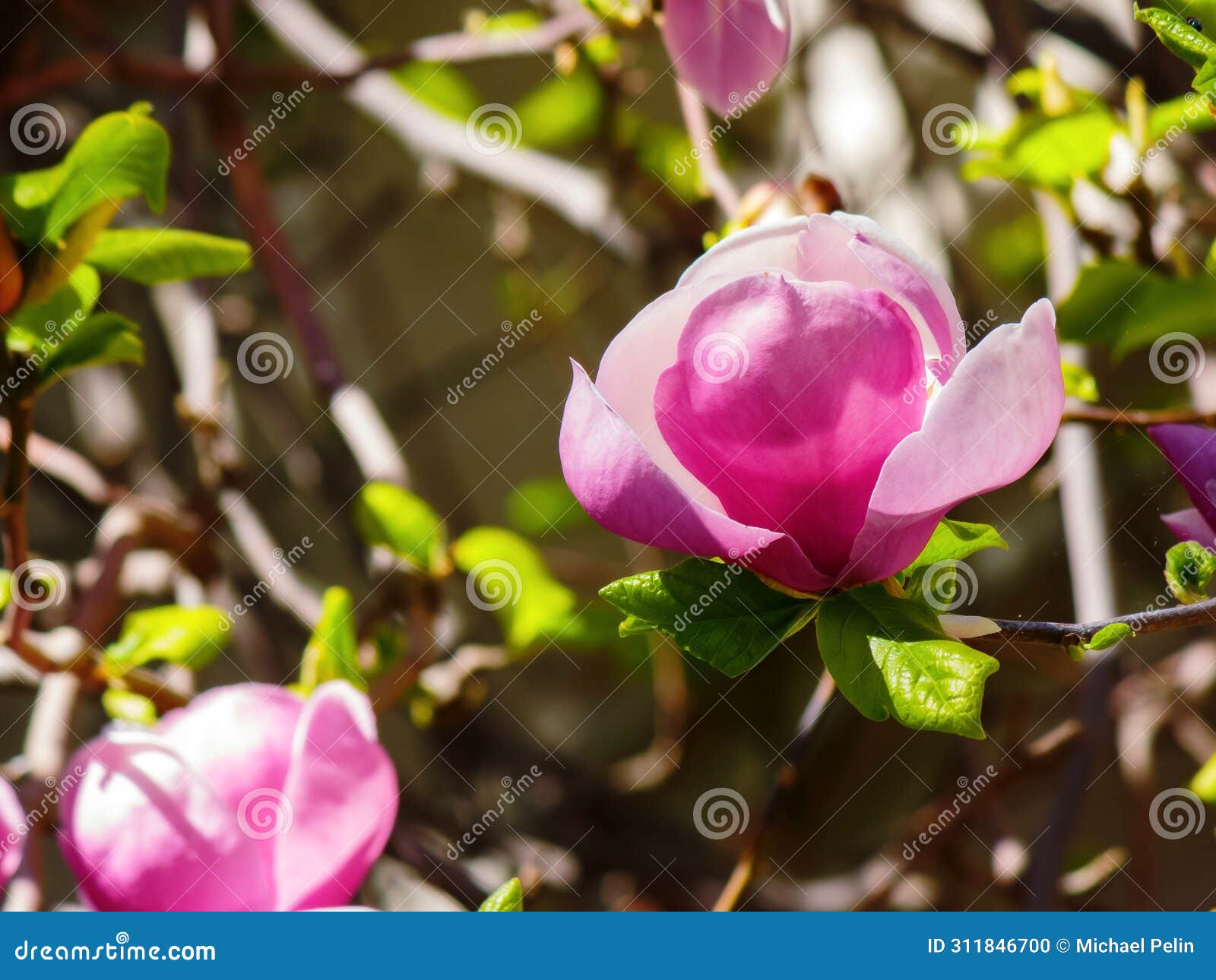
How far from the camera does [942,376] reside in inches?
13.1

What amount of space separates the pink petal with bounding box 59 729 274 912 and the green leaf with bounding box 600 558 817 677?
205 mm

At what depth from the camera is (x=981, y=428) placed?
12.0 inches

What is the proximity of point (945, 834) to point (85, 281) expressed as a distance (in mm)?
556

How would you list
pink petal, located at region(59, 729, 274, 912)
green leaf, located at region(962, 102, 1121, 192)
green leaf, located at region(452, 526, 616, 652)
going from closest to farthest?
pink petal, located at region(59, 729, 274, 912) < green leaf, located at region(962, 102, 1121, 192) < green leaf, located at region(452, 526, 616, 652)

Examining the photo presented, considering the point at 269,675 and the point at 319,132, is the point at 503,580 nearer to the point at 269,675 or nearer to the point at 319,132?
the point at 269,675

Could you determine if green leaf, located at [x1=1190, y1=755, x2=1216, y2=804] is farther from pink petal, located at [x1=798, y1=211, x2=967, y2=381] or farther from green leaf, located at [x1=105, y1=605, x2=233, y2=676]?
green leaf, located at [x1=105, y1=605, x2=233, y2=676]

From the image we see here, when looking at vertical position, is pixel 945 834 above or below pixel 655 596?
below

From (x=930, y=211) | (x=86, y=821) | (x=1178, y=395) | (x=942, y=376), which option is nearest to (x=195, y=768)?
(x=86, y=821)

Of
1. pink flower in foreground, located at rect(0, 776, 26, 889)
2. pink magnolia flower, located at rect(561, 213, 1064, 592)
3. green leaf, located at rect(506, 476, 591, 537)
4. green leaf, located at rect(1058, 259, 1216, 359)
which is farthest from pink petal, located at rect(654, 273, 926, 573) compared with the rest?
green leaf, located at rect(506, 476, 591, 537)

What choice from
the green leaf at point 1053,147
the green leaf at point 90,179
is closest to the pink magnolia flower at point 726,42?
the green leaf at point 1053,147

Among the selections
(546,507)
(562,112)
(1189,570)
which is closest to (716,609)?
(1189,570)

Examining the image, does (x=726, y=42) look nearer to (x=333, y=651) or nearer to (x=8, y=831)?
(x=333, y=651)

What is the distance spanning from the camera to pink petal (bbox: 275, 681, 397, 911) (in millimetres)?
424

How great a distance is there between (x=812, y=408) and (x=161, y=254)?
31 cm
